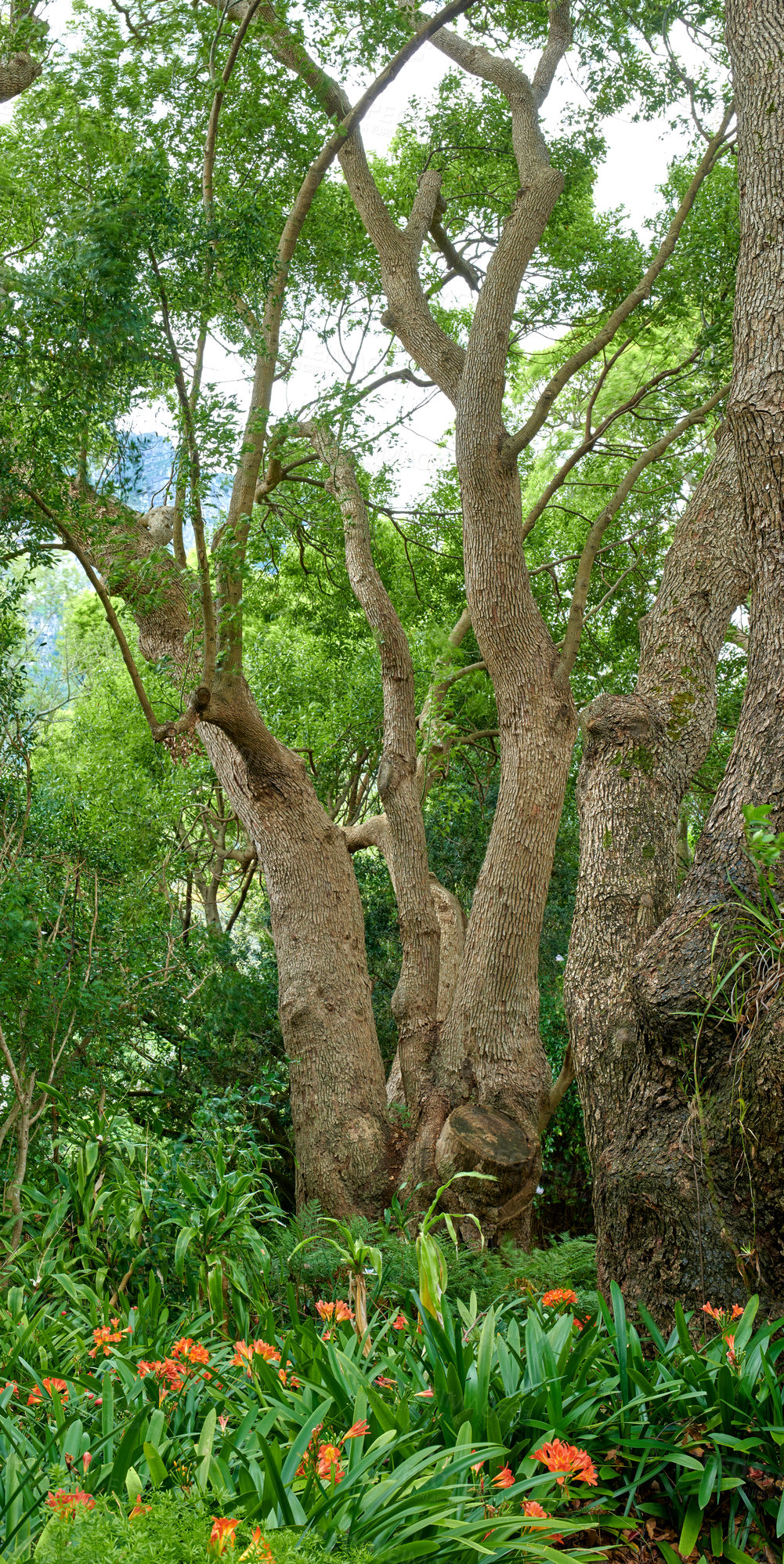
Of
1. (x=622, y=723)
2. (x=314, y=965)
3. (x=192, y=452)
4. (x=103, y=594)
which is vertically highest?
(x=192, y=452)

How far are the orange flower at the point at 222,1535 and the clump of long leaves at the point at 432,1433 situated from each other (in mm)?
174

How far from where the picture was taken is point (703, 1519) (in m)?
2.36

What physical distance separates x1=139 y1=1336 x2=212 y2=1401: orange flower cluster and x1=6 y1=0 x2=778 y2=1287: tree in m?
1.42

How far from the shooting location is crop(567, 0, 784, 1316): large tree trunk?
3.03m

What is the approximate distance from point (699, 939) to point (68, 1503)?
2.23 meters

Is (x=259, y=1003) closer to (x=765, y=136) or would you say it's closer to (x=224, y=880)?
(x=224, y=880)

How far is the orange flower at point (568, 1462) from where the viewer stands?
81.9 inches

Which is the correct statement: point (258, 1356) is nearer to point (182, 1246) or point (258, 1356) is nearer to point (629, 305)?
point (182, 1246)

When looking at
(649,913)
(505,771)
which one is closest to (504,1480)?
(649,913)

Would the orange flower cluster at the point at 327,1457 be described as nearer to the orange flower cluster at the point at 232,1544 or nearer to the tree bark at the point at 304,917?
the orange flower cluster at the point at 232,1544

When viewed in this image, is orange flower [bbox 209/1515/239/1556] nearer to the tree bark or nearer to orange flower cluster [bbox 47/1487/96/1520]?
orange flower cluster [bbox 47/1487/96/1520]

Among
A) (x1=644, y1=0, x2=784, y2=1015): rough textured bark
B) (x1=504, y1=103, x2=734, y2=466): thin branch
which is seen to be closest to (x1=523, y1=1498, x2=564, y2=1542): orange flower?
(x1=644, y1=0, x2=784, y2=1015): rough textured bark

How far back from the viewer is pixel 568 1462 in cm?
209

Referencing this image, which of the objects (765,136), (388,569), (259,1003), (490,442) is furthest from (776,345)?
(388,569)
